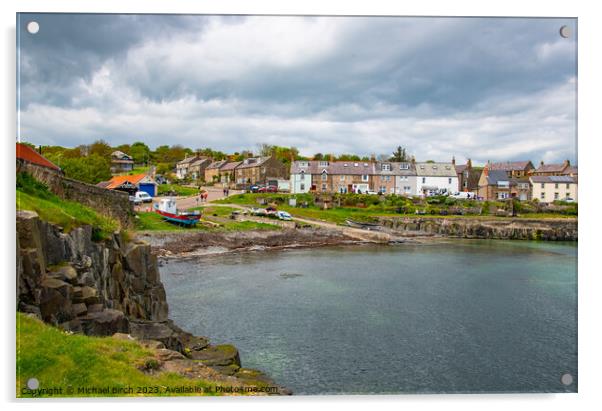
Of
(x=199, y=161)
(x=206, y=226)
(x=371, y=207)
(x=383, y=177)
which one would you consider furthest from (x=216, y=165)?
(x=206, y=226)

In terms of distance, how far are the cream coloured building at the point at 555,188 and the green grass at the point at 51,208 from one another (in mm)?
10292

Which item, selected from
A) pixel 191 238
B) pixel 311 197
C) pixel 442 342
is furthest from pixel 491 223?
pixel 442 342

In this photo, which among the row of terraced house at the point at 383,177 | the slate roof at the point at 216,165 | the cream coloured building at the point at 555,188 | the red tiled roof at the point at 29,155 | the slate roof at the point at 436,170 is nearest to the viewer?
the red tiled roof at the point at 29,155

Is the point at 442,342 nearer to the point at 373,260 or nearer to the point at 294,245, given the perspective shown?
the point at 373,260

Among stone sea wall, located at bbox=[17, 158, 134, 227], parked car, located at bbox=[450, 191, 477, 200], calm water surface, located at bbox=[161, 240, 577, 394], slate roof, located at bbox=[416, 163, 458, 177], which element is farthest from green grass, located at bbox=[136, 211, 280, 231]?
slate roof, located at bbox=[416, 163, 458, 177]

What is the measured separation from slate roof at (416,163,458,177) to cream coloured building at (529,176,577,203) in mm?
20975

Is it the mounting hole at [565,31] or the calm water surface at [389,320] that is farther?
the calm water surface at [389,320]

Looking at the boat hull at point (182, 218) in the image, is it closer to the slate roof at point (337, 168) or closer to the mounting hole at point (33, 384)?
the mounting hole at point (33, 384)

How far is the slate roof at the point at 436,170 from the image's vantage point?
55.8 metres

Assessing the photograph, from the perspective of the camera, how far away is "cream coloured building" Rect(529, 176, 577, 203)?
8.55 meters

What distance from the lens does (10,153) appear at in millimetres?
6898

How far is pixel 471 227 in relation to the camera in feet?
133

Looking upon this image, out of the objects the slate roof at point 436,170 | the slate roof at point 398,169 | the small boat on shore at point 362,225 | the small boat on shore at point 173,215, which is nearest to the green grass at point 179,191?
the small boat on shore at point 173,215

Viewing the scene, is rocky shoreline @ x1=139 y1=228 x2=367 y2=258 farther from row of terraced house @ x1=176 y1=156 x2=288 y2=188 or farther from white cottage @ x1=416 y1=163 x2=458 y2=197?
white cottage @ x1=416 y1=163 x2=458 y2=197
